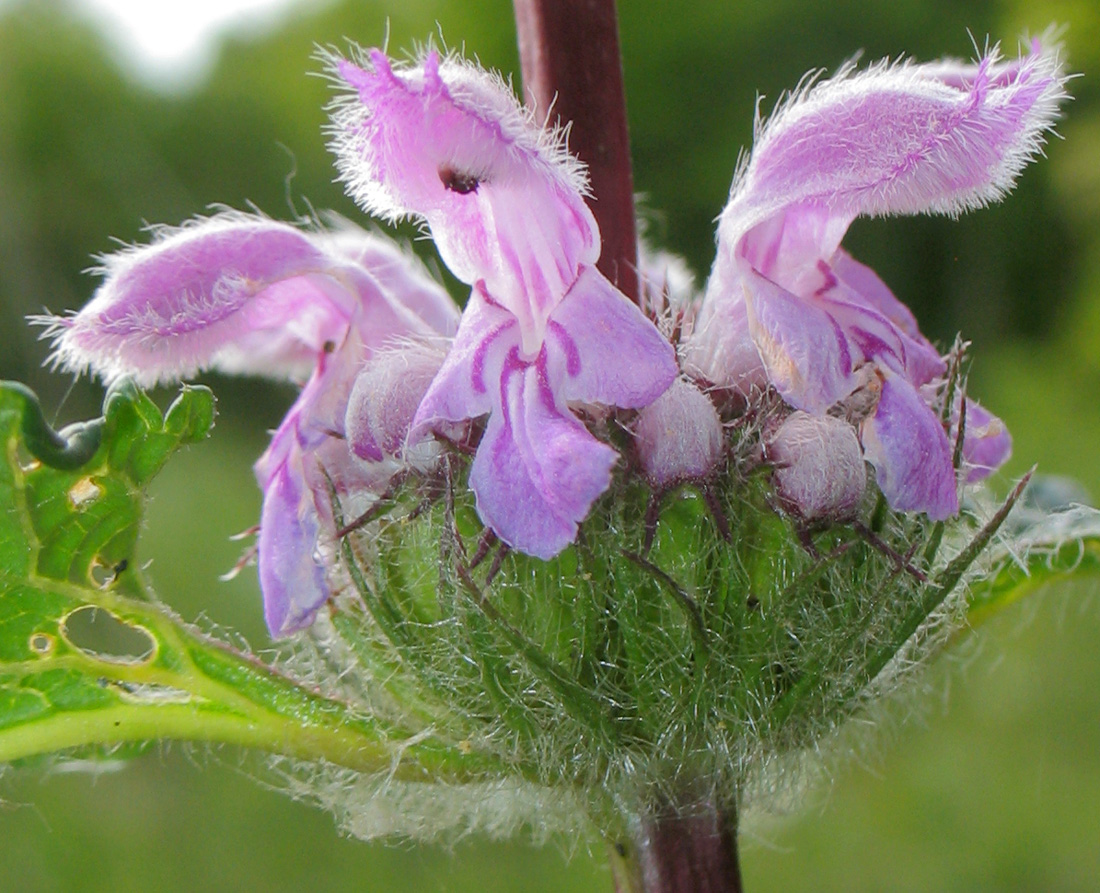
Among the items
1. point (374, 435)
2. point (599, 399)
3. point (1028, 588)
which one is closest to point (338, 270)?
point (374, 435)

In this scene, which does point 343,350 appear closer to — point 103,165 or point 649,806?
point 649,806

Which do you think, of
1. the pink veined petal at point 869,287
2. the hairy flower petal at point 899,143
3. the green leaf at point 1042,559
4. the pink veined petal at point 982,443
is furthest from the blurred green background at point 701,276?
the hairy flower petal at point 899,143

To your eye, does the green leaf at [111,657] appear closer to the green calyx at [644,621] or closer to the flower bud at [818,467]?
the green calyx at [644,621]

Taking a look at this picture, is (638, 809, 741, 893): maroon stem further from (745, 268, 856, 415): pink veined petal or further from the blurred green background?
(745, 268, 856, 415): pink veined petal

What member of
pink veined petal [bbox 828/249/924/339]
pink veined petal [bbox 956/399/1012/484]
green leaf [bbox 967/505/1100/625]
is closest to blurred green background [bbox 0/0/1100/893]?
green leaf [bbox 967/505/1100/625]

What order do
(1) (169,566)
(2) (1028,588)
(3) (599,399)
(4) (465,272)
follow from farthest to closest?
(1) (169,566), (2) (1028,588), (4) (465,272), (3) (599,399)
